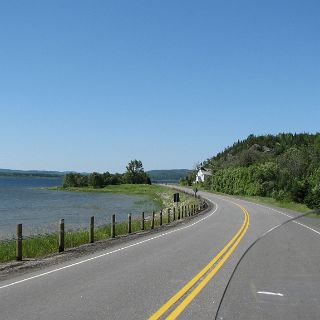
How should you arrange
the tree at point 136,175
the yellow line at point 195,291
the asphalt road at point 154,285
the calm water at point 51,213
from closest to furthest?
the yellow line at point 195,291 → the asphalt road at point 154,285 → the calm water at point 51,213 → the tree at point 136,175

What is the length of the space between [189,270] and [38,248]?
697cm

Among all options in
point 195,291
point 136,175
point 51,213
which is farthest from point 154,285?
point 136,175

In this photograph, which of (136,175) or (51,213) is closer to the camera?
(51,213)

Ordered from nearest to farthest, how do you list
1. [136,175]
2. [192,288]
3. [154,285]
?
[192,288] < [154,285] < [136,175]

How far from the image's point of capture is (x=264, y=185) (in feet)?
269

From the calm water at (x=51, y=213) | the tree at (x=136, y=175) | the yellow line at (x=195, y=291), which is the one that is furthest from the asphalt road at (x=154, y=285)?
the tree at (x=136, y=175)

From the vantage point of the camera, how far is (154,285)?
10.5 metres

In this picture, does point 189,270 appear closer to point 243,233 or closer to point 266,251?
point 266,251

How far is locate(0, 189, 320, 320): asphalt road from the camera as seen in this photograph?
828 cm

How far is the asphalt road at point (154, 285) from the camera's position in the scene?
8281 mm

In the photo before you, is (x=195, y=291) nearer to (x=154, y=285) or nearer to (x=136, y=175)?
(x=154, y=285)

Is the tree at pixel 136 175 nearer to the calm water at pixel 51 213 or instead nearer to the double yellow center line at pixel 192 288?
the calm water at pixel 51 213

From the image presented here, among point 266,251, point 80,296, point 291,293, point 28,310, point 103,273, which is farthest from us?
point 266,251

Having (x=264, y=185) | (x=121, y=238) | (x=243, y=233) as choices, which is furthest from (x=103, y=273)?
(x=264, y=185)
